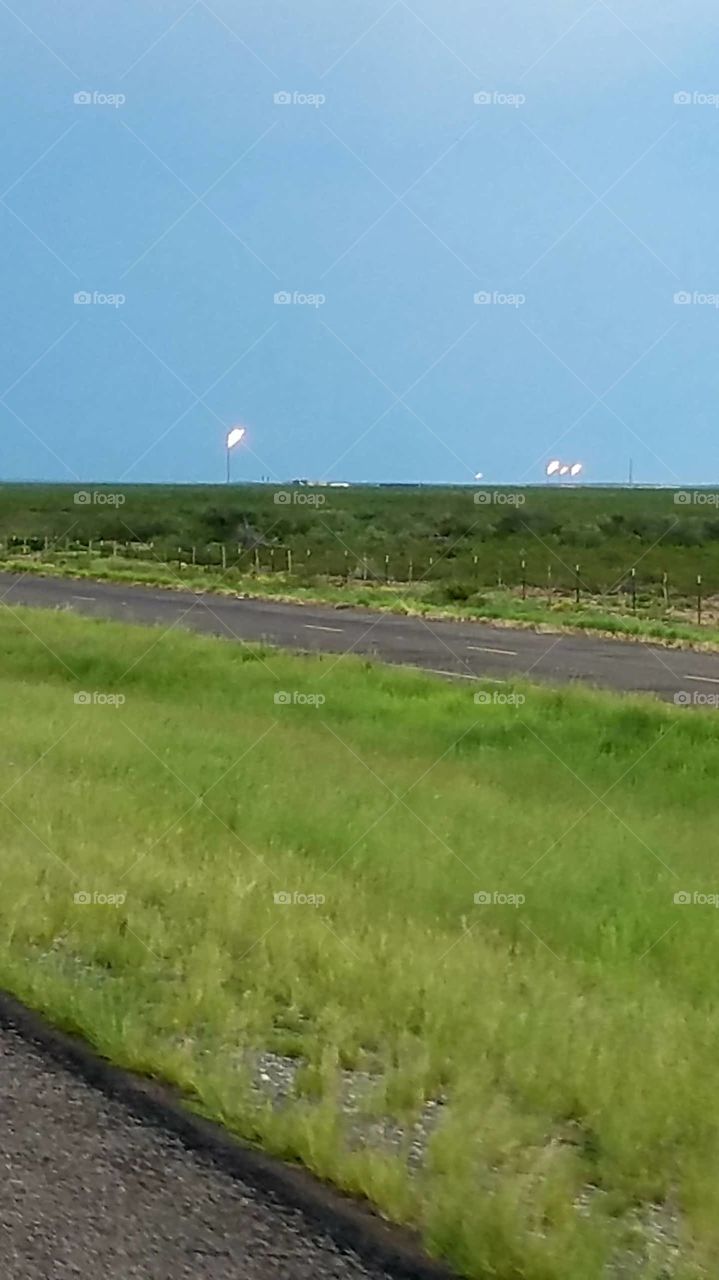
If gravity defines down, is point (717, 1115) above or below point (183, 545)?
below

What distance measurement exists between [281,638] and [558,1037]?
22.4 m

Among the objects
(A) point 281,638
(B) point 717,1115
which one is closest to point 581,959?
(B) point 717,1115

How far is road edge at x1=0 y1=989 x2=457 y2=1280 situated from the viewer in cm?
367

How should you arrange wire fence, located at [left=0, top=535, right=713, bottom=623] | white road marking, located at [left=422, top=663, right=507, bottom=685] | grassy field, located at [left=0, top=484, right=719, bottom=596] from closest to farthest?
white road marking, located at [left=422, top=663, right=507, bottom=685] < wire fence, located at [left=0, top=535, right=713, bottom=623] < grassy field, located at [left=0, top=484, right=719, bottom=596]

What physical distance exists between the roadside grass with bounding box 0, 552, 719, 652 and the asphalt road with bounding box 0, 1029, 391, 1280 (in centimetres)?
2452

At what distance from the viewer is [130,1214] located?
3811mm

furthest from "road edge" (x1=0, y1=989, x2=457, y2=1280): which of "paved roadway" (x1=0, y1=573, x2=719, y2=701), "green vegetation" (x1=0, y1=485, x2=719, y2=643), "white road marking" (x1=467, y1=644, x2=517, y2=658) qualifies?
"green vegetation" (x1=0, y1=485, x2=719, y2=643)

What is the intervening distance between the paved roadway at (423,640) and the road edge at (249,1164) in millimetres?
16075

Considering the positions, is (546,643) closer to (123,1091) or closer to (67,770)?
(67,770)

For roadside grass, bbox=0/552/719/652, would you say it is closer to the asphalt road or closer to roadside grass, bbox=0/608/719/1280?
roadside grass, bbox=0/608/719/1280

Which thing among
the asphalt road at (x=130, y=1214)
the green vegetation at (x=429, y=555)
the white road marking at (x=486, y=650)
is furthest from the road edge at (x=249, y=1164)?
the green vegetation at (x=429, y=555)

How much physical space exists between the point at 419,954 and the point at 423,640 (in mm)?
21668

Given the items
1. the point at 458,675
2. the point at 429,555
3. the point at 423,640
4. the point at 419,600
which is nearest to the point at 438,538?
the point at 429,555

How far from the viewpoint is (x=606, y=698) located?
1841 centimetres
